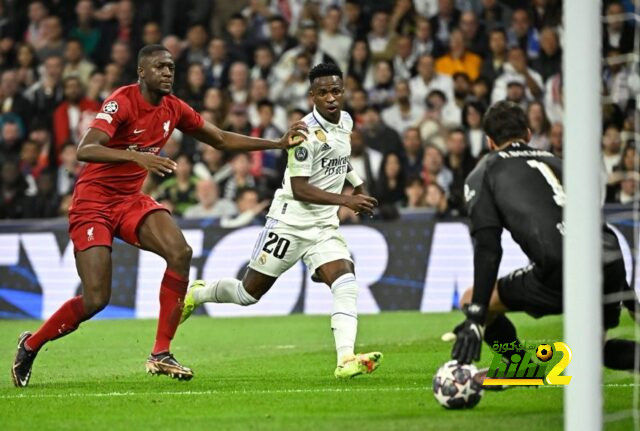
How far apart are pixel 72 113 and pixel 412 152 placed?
5410 millimetres

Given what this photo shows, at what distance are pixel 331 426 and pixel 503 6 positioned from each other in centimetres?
1406

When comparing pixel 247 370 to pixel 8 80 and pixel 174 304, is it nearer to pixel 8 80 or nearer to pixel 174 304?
pixel 174 304

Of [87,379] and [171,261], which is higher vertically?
[171,261]

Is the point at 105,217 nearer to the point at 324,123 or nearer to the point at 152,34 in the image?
the point at 324,123

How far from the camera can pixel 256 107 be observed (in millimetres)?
18844

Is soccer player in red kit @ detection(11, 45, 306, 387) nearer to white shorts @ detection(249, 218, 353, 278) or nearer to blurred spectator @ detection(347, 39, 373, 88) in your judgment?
white shorts @ detection(249, 218, 353, 278)

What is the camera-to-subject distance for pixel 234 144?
10078 mm

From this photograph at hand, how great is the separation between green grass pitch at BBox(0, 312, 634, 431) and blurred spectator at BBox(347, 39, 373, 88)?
5845 millimetres

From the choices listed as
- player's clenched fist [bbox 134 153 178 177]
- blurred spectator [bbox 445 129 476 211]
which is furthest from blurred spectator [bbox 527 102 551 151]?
player's clenched fist [bbox 134 153 178 177]

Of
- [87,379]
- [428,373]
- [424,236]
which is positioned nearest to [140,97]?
[87,379]

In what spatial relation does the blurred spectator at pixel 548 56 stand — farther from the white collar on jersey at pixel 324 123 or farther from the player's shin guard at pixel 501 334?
the player's shin guard at pixel 501 334

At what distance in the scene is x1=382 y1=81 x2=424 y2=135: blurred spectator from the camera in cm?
1864

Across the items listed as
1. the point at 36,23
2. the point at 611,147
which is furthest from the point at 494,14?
the point at 36,23

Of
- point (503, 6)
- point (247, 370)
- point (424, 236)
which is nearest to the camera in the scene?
→ point (247, 370)
